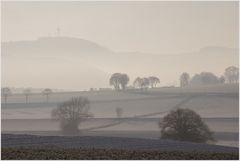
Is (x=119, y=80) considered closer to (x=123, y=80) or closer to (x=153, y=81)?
(x=123, y=80)

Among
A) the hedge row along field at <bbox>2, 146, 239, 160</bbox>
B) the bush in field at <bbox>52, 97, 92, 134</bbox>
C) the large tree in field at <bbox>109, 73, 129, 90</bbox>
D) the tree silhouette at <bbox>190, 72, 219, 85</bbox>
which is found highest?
the tree silhouette at <bbox>190, 72, 219, 85</bbox>

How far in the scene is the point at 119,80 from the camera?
141 meters

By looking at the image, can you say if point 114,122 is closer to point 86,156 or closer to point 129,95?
point 129,95

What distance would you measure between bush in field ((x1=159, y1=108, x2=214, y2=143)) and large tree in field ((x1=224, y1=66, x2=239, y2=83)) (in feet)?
362

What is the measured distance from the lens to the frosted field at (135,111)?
81.6 m

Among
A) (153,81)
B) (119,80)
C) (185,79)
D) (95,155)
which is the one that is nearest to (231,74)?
(185,79)

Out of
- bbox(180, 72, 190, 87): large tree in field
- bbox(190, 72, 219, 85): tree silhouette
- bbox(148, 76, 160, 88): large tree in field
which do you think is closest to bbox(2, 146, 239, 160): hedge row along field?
bbox(148, 76, 160, 88): large tree in field

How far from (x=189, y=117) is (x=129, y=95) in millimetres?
69755

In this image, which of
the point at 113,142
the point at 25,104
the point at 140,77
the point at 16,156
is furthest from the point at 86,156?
the point at 140,77

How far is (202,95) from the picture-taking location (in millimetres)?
120625

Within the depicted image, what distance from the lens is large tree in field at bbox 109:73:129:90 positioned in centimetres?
14012

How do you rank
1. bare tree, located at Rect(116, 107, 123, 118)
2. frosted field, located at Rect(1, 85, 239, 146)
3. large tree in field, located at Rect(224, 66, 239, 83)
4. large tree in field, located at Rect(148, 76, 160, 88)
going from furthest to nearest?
large tree in field, located at Rect(224, 66, 239, 83), large tree in field, located at Rect(148, 76, 160, 88), bare tree, located at Rect(116, 107, 123, 118), frosted field, located at Rect(1, 85, 239, 146)

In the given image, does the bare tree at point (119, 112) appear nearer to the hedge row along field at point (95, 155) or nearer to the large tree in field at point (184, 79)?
the hedge row along field at point (95, 155)

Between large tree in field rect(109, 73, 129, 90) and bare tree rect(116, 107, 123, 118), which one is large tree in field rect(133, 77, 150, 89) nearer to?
large tree in field rect(109, 73, 129, 90)
